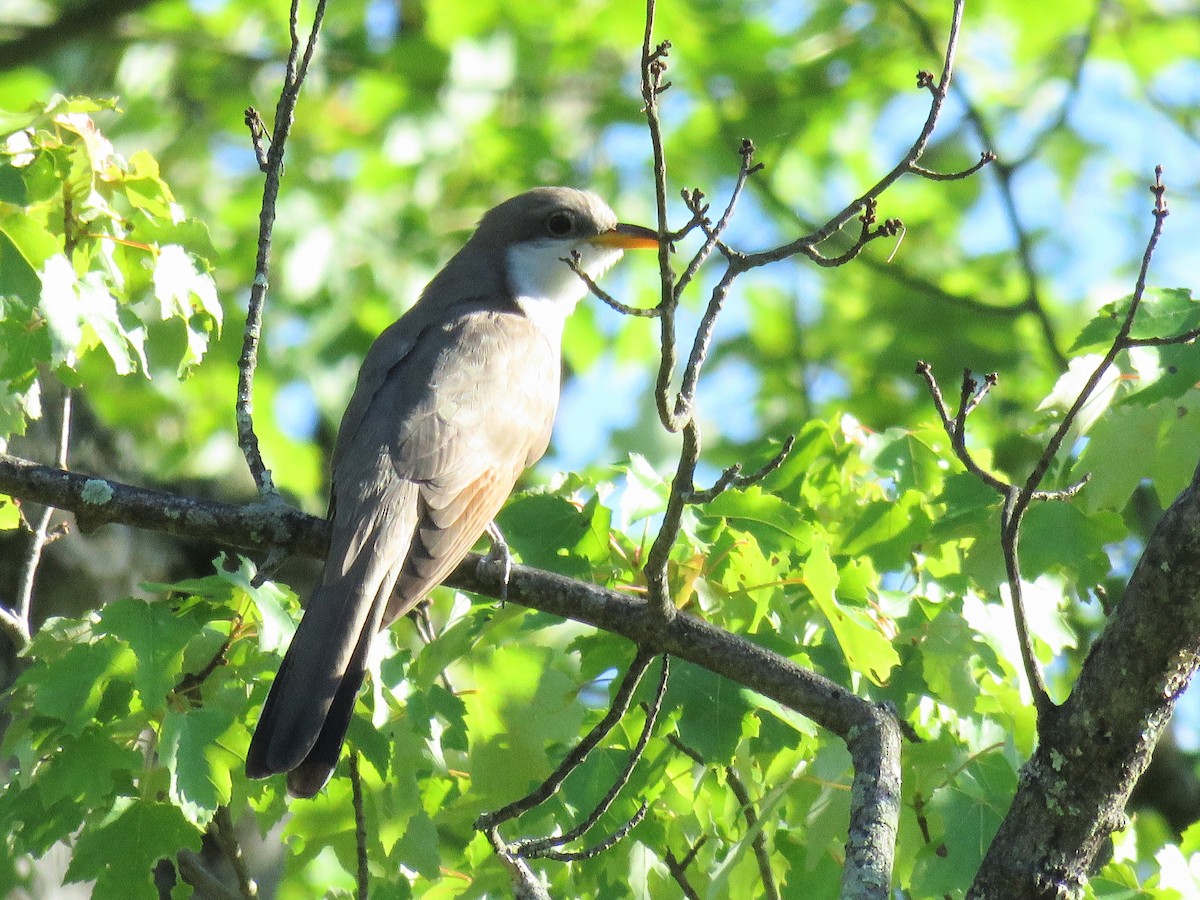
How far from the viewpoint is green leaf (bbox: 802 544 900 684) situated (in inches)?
123

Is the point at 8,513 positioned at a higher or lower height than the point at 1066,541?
lower

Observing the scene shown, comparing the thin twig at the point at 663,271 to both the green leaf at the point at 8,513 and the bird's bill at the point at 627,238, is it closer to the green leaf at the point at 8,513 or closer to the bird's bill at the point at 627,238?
the green leaf at the point at 8,513

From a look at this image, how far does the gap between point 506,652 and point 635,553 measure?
407 mm

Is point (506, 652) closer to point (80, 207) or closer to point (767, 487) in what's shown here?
point (767, 487)

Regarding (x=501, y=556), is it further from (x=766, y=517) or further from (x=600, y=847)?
(x=600, y=847)

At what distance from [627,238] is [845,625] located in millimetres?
2645

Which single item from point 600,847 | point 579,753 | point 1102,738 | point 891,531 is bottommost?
point 600,847

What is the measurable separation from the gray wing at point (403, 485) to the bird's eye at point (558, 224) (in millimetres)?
608

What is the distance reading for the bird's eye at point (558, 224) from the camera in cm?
561

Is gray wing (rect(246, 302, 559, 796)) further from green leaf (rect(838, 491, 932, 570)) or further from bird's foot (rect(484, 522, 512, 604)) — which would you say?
green leaf (rect(838, 491, 932, 570))

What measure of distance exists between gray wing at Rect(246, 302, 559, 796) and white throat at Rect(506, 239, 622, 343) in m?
0.33

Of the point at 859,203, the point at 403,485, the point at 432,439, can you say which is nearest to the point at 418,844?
the point at 403,485

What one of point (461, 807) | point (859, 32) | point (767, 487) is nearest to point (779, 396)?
point (859, 32)

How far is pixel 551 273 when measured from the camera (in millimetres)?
5539
